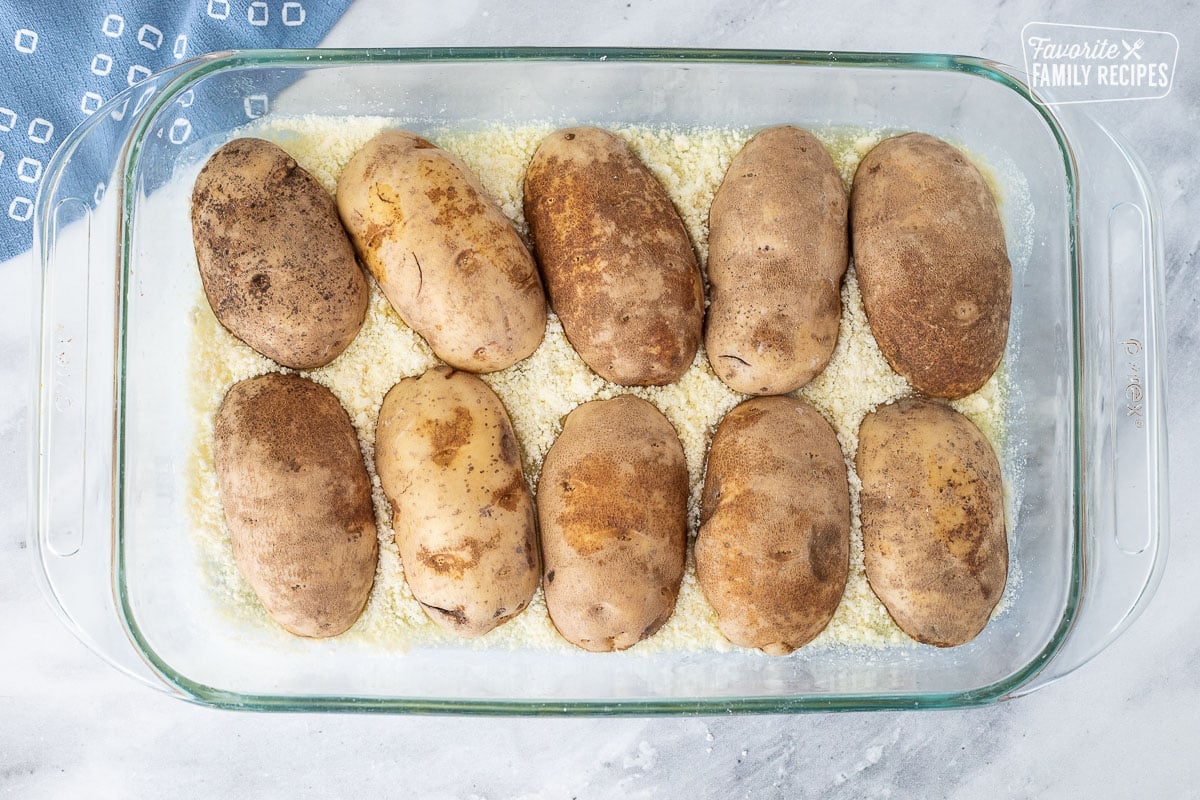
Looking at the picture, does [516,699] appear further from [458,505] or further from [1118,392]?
[1118,392]

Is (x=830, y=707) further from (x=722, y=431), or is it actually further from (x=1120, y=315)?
(x=1120, y=315)

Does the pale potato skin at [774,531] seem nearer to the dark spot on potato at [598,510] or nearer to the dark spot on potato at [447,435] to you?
the dark spot on potato at [598,510]

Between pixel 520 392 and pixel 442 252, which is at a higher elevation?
pixel 442 252

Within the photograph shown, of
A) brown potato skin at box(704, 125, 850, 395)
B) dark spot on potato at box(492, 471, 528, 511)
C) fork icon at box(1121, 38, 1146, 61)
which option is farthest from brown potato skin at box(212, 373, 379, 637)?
fork icon at box(1121, 38, 1146, 61)

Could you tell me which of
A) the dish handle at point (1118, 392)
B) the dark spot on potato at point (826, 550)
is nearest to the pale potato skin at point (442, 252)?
the dark spot on potato at point (826, 550)

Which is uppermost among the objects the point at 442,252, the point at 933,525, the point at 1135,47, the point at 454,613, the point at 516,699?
the point at 1135,47

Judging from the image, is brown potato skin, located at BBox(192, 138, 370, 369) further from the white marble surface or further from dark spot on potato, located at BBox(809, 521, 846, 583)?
dark spot on potato, located at BBox(809, 521, 846, 583)

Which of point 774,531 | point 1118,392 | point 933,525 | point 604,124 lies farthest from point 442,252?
point 1118,392
